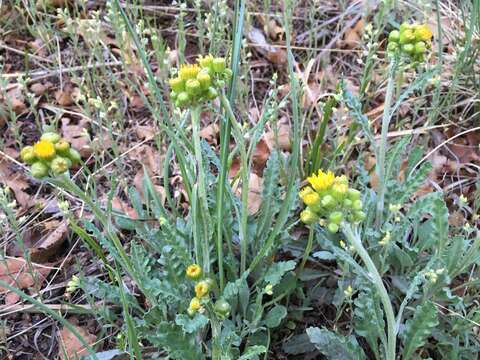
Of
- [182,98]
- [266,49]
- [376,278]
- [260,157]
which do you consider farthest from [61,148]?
[266,49]

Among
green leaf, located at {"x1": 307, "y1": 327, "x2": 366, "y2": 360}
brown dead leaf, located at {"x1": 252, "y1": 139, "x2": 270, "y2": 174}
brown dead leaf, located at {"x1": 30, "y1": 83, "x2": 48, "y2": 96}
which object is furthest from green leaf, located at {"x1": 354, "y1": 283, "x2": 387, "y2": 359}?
brown dead leaf, located at {"x1": 30, "y1": 83, "x2": 48, "y2": 96}

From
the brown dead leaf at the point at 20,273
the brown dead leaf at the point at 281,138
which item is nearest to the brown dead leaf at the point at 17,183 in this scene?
the brown dead leaf at the point at 20,273

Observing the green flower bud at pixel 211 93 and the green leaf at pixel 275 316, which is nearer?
the green flower bud at pixel 211 93

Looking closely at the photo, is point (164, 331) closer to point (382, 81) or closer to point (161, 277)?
point (161, 277)

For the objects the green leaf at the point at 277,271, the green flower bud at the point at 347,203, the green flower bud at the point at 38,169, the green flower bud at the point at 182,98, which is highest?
the green flower bud at the point at 182,98

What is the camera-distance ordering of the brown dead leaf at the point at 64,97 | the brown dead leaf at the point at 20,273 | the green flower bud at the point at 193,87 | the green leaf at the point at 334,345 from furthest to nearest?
the brown dead leaf at the point at 64,97 < the brown dead leaf at the point at 20,273 < the green leaf at the point at 334,345 < the green flower bud at the point at 193,87

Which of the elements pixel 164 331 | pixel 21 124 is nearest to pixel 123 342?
pixel 164 331

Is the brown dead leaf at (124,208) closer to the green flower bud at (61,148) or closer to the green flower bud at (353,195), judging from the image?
the green flower bud at (61,148)

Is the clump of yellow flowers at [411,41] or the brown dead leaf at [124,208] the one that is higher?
the clump of yellow flowers at [411,41]
